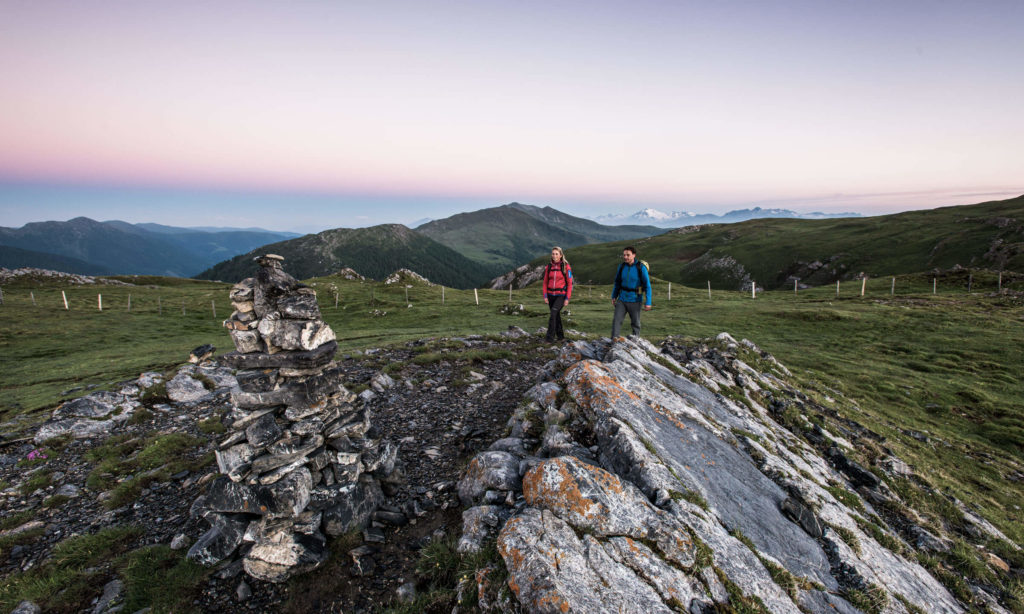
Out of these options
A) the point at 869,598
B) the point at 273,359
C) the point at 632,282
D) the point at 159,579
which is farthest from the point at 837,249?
the point at 159,579

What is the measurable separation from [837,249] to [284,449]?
13280 cm

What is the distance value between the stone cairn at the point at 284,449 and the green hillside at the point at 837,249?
4143 inches

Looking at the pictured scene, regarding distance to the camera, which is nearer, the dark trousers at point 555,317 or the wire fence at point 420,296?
the dark trousers at point 555,317

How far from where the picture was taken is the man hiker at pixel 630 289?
53.9 ft

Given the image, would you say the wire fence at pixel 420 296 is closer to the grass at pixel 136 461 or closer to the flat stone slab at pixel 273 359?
the grass at pixel 136 461

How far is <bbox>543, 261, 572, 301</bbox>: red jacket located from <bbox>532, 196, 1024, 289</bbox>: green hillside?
93.9 meters

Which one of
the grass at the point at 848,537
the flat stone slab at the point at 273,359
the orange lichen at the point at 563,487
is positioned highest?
the flat stone slab at the point at 273,359

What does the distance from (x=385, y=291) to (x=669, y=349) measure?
169ft

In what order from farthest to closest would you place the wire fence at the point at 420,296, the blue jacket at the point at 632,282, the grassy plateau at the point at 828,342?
the wire fence at the point at 420,296 → the blue jacket at the point at 632,282 → the grassy plateau at the point at 828,342

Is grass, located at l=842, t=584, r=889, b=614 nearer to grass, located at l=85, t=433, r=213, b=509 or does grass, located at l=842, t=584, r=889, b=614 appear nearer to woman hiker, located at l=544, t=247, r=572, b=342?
woman hiker, located at l=544, t=247, r=572, b=342

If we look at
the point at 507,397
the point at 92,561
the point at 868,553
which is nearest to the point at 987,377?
the point at 868,553

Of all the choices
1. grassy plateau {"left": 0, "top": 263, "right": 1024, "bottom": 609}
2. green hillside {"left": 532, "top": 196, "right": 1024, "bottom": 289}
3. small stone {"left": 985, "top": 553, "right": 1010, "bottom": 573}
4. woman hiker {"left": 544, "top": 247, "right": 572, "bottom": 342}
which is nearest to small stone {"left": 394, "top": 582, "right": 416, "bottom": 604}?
small stone {"left": 985, "top": 553, "right": 1010, "bottom": 573}

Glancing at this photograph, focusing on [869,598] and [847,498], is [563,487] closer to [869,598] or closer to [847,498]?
[869,598]

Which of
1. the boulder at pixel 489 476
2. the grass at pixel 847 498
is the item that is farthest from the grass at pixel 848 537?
the boulder at pixel 489 476
